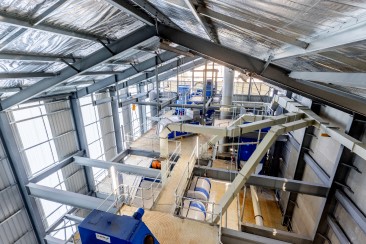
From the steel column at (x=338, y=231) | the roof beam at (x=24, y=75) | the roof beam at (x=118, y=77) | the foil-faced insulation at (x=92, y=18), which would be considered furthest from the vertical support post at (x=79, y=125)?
the steel column at (x=338, y=231)

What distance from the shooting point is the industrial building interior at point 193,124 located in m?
2.70

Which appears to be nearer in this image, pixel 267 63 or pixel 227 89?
pixel 267 63

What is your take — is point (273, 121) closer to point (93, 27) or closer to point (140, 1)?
point (140, 1)

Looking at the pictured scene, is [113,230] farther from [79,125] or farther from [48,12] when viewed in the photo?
[79,125]

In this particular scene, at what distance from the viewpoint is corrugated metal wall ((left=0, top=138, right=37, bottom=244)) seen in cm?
793

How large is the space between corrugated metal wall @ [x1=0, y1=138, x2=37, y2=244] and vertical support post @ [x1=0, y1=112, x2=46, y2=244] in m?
0.28

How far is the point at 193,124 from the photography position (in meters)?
7.13

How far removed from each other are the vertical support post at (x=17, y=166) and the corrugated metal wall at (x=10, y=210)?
11.0 inches

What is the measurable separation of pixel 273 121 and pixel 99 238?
5.57 meters

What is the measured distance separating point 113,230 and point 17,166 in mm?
7559

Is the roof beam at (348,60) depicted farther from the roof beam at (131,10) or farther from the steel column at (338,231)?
the steel column at (338,231)

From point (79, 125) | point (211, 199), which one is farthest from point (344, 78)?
point (79, 125)

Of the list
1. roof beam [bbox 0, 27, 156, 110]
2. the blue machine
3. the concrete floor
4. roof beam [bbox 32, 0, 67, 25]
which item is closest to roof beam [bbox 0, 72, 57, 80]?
roof beam [bbox 0, 27, 156, 110]

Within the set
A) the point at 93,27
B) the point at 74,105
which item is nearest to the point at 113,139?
the point at 74,105
